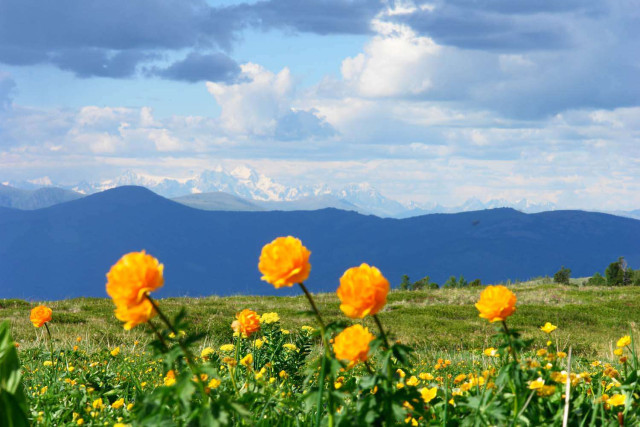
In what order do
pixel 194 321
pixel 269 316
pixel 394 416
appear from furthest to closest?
pixel 194 321 → pixel 269 316 → pixel 394 416

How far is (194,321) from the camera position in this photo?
2208 centimetres

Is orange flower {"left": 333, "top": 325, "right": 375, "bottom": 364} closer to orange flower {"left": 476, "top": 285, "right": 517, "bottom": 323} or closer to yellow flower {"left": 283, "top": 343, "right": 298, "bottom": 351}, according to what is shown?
orange flower {"left": 476, "top": 285, "right": 517, "bottom": 323}

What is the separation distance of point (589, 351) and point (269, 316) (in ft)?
50.6

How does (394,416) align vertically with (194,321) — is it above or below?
above

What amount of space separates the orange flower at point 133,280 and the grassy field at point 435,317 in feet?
41.6

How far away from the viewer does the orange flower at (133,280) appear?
1883 mm

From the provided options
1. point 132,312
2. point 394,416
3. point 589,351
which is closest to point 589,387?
point 394,416

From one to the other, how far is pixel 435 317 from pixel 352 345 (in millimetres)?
25074

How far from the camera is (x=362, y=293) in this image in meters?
2.08

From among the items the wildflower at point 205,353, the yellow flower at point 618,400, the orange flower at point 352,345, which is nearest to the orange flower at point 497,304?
the orange flower at point 352,345

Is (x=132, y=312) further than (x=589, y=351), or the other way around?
(x=589, y=351)

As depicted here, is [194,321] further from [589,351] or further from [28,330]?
[589,351]

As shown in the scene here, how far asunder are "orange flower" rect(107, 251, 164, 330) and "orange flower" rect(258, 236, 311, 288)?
38cm

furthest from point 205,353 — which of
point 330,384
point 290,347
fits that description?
point 330,384
